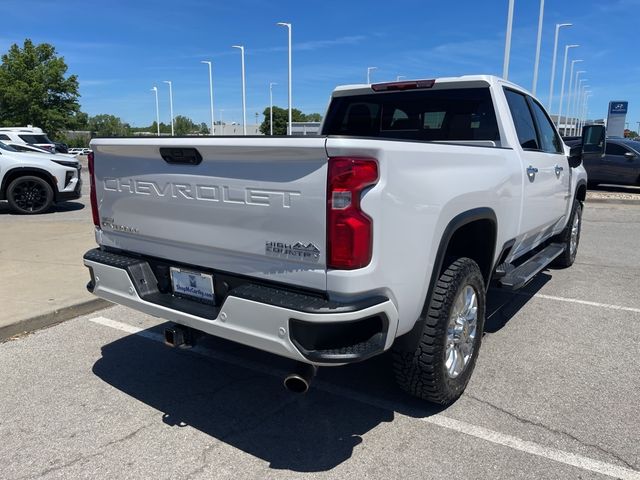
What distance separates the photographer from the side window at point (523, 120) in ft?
14.4

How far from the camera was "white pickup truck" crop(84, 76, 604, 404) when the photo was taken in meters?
2.39

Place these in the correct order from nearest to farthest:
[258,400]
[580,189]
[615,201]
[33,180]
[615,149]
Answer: [258,400] → [580,189] → [33,180] → [615,201] → [615,149]

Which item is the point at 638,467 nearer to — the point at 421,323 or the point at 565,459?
the point at 565,459

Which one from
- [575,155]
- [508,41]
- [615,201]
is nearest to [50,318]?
[575,155]

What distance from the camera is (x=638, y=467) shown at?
272 cm

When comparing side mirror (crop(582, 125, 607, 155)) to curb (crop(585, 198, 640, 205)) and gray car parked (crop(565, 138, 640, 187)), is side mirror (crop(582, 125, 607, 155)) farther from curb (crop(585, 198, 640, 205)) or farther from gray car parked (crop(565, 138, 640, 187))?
gray car parked (crop(565, 138, 640, 187))

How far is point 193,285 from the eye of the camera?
301 centimetres

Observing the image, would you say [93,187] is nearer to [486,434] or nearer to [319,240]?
[319,240]

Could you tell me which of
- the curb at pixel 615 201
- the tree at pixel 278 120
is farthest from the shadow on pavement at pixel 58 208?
the tree at pixel 278 120

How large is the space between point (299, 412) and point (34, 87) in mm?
48380

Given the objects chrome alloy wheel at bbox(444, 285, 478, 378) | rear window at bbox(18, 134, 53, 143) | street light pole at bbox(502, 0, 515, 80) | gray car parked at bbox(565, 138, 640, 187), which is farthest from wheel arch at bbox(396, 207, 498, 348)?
rear window at bbox(18, 134, 53, 143)

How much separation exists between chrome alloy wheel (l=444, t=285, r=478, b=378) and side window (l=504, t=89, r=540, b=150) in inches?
64.0

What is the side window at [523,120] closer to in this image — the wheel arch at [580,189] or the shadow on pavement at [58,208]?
the wheel arch at [580,189]

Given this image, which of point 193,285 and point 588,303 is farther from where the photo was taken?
point 588,303
